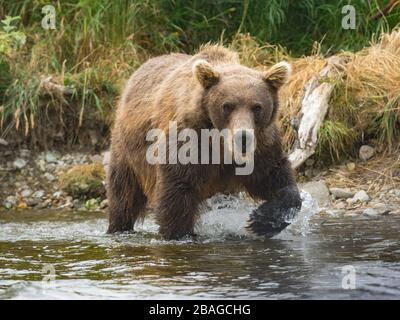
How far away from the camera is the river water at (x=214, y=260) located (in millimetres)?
5121

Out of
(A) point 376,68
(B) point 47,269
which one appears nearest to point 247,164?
(B) point 47,269

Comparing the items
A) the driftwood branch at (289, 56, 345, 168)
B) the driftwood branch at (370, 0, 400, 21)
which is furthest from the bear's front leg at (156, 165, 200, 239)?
the driftwood branch at (370, 0, 400, 21)

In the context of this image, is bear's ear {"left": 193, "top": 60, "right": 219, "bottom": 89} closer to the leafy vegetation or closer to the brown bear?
the brown bear

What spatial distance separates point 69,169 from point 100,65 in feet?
3.95

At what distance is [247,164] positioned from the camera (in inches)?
266

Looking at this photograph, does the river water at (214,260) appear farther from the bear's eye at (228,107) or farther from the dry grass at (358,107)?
the dry grass at (358,107)

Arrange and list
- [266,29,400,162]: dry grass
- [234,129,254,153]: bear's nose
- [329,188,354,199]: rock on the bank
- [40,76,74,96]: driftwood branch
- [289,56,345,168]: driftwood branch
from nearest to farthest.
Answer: [234,129,254,153]: bear's nose < [329,188,354,199]: rock on the bank < [289,56,345,168]: driftwood branch < [266,29,400,162]: dry grass < [40,76,74,96]: driftwood branch

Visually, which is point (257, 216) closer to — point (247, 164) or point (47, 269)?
point (247, 164)

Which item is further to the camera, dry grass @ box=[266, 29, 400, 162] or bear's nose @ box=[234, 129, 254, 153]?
dry grass @ box=[266, 29, 400, 162]

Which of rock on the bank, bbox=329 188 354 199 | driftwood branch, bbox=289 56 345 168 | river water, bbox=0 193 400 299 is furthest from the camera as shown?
driftwood branch, bbox=289 56 345 168

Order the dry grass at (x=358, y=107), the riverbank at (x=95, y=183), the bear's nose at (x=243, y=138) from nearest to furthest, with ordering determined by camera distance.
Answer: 1. the bear's nose at (x=243, y=138)
2. the riverbank at (x=95, y=183)
3. the dry grass at (x=358, y=107)

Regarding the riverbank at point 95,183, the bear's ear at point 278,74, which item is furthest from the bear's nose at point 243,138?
the riverbank at point 95,183

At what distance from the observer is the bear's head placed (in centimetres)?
628

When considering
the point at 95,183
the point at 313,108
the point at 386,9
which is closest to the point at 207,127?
the point at 313,108
